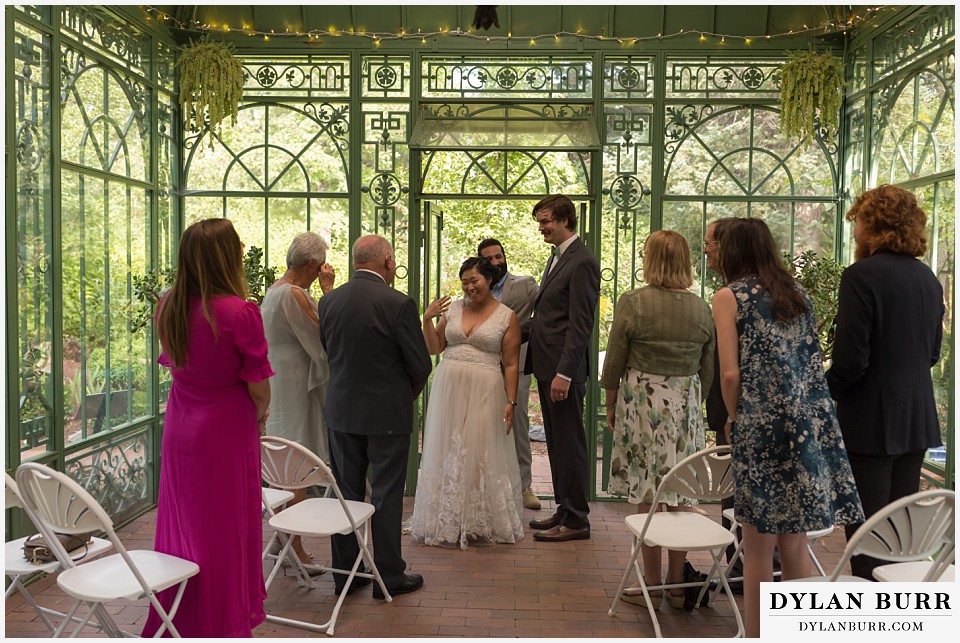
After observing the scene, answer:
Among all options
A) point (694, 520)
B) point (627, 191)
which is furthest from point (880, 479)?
point (627, 191)

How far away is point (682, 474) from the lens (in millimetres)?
3727

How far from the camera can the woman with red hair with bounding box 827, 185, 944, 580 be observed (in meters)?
3.42

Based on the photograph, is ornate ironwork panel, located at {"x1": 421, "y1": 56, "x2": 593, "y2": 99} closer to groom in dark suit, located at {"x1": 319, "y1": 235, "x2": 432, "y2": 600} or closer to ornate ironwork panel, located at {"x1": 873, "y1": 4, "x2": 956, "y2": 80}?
ornate ironwork panel, located at {"x1": 873, "y1": 4, "x2": 956, "y2": 80}

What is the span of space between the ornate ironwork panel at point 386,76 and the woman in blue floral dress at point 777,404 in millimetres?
3949

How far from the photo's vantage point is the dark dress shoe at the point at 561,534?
18.0 feet

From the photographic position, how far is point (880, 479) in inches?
138

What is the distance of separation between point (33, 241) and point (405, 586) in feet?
9.18

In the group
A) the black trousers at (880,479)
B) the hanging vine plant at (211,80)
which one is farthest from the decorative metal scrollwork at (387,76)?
the black trousers at (880,479)

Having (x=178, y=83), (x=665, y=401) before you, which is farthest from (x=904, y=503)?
(x=178, y=83)

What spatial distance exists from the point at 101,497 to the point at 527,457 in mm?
2919

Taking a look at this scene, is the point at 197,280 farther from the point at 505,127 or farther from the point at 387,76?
the point at 387,76

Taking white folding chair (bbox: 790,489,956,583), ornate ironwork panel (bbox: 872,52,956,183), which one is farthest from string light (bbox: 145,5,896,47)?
white folding chair (bbox: 790,489,956,583)

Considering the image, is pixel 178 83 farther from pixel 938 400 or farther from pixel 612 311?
pixel 938 400

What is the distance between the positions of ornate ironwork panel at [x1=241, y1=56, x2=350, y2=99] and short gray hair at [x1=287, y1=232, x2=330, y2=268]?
7.38 feet
